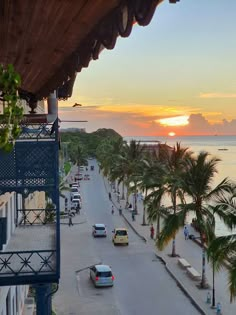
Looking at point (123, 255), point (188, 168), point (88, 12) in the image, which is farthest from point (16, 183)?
point (123, 255)

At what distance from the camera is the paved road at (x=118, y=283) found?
21.6 m

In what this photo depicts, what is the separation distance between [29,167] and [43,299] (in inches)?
103

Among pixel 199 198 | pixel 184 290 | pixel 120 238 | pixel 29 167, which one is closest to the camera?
pixel 29 167

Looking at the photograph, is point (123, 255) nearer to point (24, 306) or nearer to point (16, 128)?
point (24, 306)

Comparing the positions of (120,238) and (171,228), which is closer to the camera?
(171,228)

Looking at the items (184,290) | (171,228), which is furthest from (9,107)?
(184,290)

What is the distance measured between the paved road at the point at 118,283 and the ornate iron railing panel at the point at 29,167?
36.8 ft

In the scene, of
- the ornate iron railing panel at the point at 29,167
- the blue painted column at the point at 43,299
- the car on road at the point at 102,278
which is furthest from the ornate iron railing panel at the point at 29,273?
the car on road at the point at 102,278

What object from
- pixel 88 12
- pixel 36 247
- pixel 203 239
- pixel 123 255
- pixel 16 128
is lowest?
pixel 123 255

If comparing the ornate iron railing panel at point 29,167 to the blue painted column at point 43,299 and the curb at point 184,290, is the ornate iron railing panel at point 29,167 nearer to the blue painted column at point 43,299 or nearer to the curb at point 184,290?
the blue painted column at point 43,299

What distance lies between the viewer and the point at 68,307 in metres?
21.4

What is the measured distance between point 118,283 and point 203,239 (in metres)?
4.81

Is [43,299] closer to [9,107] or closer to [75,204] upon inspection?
[9,107]

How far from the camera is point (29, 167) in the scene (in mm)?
10672
